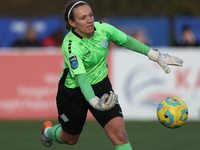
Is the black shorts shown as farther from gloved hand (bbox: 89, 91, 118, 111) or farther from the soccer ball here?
gloved hand (bbox: 89, 91, 118, 111)

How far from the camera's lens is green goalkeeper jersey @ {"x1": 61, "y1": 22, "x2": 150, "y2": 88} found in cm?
643

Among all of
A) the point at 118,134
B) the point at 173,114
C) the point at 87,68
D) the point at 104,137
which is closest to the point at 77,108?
the point at 87,68

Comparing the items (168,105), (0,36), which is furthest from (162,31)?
(168,105)

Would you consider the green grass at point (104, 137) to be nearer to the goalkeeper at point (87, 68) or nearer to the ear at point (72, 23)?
the goalkeeper at point (87, 68)

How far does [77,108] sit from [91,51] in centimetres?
89

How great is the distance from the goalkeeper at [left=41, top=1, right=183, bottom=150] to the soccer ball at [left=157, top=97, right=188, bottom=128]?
1.68 ft

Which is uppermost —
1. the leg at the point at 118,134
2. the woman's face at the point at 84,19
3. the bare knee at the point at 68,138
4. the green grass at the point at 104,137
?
the woman's face at the point at 84,19

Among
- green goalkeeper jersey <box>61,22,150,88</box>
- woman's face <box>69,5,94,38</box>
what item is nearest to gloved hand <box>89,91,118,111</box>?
green goalkeeper jersey <box>61,22,150,88</box>

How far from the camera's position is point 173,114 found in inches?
270

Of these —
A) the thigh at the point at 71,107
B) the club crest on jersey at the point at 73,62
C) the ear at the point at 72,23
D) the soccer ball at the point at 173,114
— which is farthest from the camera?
the thigh at the point at 71,107

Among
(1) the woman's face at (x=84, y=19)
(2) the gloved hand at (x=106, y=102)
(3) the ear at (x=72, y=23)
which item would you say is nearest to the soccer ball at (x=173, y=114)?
(2) the gloved hand at (x=106, y=102)

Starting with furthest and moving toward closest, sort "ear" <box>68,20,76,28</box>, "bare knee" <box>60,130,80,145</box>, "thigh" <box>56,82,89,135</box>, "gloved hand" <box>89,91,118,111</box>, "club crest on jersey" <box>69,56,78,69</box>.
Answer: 1. "bare knee" <box>60,130,80,145</box>
2. "thigh" <box>56,82,89,135</box>
3. "ear" <box>68,20,76,28</box>
4. "club crest on jersey" <box>69,56,78,69</box>
5. "gloved hand" <box>89,91,118,111</box>

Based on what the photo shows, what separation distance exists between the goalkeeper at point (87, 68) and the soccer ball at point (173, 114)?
51cm

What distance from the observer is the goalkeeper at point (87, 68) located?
642cm
